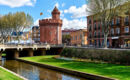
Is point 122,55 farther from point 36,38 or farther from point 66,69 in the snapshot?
point 36,38

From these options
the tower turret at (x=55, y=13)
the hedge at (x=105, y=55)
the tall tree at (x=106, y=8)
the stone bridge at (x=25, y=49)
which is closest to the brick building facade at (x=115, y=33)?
the hedge at (x=105, y=55)

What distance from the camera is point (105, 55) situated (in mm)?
30750

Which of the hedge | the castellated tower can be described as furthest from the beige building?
the hedge

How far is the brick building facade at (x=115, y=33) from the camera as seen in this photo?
150 feet

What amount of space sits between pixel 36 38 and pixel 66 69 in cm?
11875

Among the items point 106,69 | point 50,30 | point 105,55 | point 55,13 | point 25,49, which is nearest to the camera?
point 106,69

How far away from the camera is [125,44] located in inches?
1811

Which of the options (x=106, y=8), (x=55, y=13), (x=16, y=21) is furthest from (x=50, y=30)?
(x=106, y=8)

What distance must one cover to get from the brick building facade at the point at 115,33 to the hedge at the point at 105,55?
44.6ft

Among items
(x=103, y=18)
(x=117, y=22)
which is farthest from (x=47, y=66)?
(x=117, y=22)

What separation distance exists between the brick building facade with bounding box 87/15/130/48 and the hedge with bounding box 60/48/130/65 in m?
13.6

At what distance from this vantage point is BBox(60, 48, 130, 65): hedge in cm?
2677

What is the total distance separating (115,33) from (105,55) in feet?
72.5

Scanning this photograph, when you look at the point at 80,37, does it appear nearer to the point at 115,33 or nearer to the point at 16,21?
the point at 115,33
